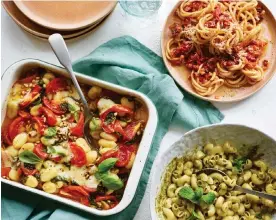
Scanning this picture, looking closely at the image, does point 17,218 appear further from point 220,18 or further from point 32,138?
point 220,18

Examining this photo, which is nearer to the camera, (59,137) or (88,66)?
(59,137)

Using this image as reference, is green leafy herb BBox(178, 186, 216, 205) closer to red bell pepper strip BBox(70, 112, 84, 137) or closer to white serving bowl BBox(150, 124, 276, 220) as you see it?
white serving bowl BBox(150, 124, 276, 220)

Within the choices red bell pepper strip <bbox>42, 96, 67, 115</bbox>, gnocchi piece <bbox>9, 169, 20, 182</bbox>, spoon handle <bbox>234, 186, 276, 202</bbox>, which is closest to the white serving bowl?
spoon handle <bbox>234, 186, 276, 202</bbox>

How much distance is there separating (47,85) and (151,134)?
49 centimetres

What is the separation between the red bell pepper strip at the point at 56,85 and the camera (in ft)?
8.42

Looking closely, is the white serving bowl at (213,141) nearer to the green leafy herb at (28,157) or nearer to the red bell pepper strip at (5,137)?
the green leafy herb at (28,157)

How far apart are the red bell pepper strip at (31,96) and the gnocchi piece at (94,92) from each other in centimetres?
22

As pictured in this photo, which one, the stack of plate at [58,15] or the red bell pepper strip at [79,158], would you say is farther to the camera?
the stack of plate at [58,15]

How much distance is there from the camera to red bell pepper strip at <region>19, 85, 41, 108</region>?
2.54 meters

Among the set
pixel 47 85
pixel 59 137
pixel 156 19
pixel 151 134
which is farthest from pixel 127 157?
pixel 156 19

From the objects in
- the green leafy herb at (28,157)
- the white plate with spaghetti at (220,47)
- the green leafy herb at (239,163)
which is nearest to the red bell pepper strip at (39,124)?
the green leafy herb at (28,157)

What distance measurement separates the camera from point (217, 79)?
107 inches

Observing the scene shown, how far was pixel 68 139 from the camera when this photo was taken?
255 centimetres

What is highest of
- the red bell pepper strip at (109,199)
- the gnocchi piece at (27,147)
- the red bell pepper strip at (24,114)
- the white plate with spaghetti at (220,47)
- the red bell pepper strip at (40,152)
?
the white plate with spaghetti at (220,47)
